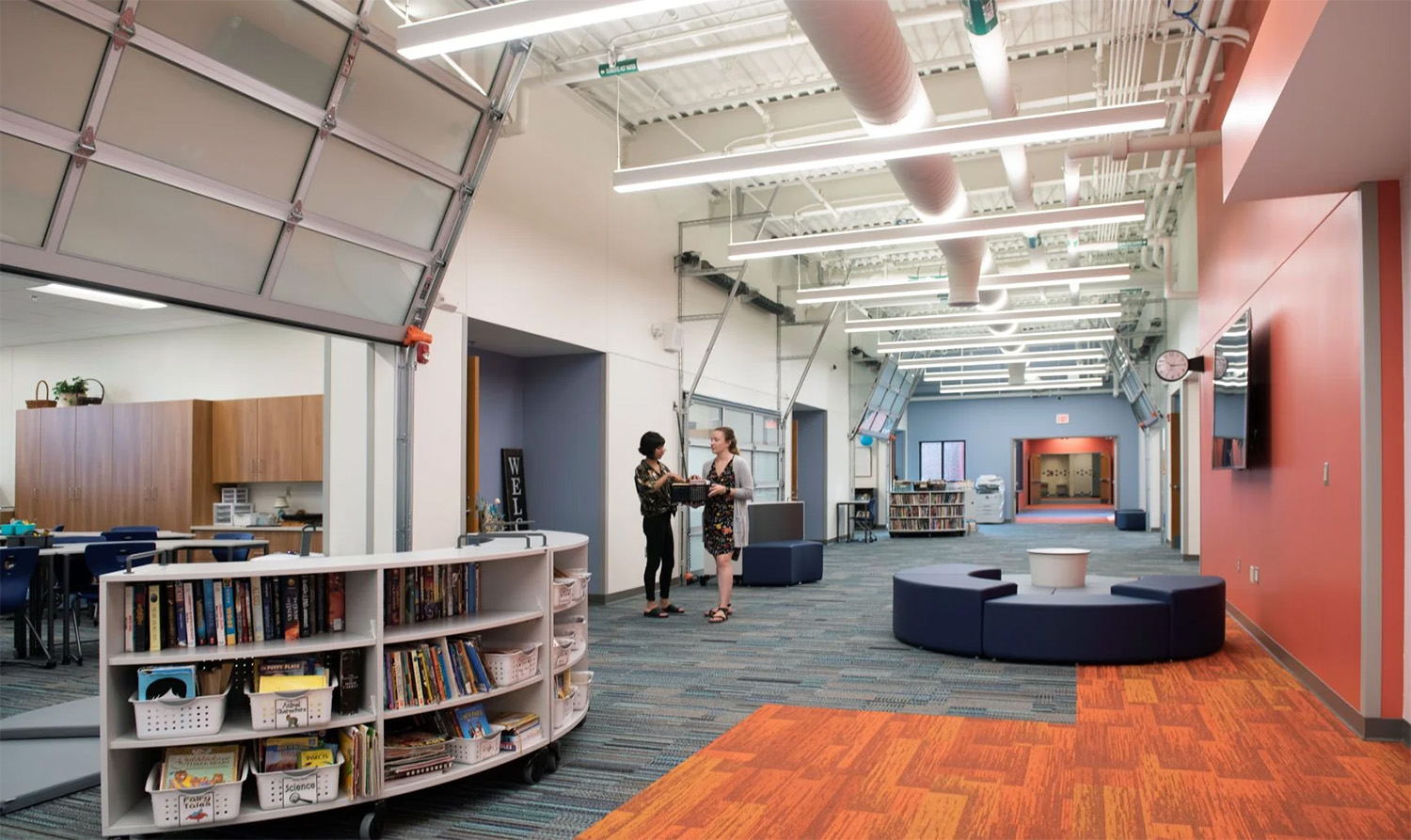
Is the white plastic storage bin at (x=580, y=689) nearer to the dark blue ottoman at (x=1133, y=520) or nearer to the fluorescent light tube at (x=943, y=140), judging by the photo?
the fluorescent light tube at (x=943, y=140)

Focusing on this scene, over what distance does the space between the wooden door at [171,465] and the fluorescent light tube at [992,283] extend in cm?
681

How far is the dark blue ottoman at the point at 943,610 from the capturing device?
6.25 meters

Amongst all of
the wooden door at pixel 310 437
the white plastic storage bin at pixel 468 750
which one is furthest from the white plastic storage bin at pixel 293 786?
the wooden door at pixel 310 437

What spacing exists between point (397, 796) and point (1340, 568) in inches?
179

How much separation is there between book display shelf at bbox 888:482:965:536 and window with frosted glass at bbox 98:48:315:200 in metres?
16.5

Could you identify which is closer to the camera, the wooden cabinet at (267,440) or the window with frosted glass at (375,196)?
the window with frosted glass at (375,196)

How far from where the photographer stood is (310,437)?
9.18 meters

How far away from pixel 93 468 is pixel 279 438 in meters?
2.78

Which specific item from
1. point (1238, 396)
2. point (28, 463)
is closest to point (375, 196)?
point (1238, 396)

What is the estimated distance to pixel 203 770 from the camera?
10.5ft

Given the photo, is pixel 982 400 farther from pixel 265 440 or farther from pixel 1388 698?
pixel 1388 698

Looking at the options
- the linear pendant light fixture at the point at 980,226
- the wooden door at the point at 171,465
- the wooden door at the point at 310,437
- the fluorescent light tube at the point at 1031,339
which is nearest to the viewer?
the linear pendant light fixture at the point at 980,226

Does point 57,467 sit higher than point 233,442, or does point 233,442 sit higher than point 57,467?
point 233,442

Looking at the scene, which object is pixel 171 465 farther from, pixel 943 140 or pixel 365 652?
pixel 943 140
